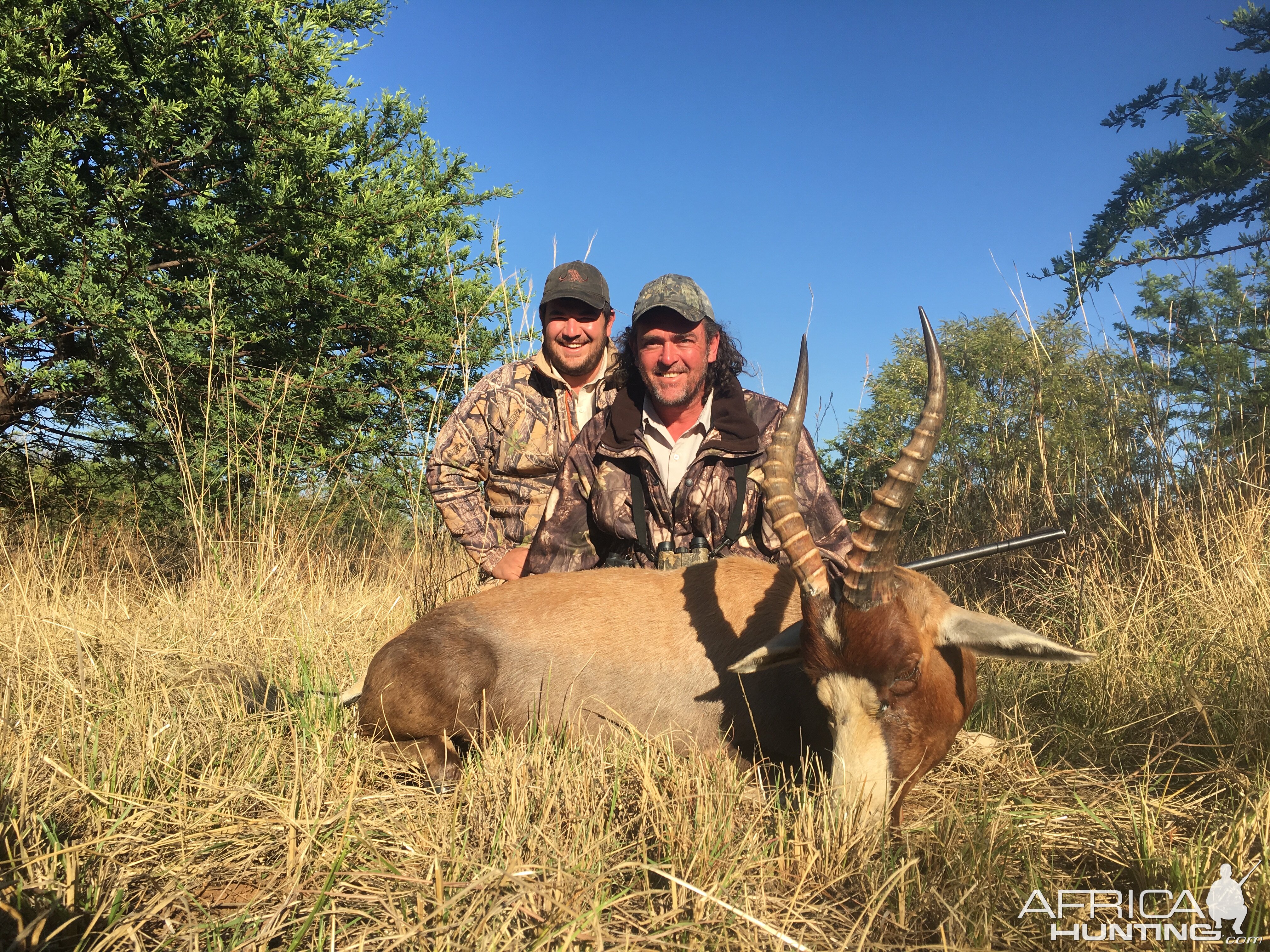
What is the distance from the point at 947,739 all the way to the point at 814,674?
64cm

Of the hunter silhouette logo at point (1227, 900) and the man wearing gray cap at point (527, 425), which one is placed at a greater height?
the man wearing gray cap at point (527, 425)

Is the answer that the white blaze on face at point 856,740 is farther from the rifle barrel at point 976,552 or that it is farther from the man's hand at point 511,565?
the man's hand at point 511,565

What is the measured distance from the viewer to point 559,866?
2.48m

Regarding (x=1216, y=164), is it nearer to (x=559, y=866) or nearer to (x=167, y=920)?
(x=559, y=866)

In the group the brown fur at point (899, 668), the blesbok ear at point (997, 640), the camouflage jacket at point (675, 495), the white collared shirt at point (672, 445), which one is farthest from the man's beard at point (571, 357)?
the blesbok ear at point (997, 640)

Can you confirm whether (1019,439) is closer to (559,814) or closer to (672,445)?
(672,445)

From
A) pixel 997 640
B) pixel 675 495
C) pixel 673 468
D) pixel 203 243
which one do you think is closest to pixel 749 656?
pixel 997 640

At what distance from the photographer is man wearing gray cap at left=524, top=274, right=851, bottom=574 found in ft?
17.1

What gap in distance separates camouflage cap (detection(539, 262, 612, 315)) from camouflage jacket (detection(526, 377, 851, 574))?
3.73 ft

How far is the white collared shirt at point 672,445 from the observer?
5.48 meters

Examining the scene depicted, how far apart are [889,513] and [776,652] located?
2.55 ft

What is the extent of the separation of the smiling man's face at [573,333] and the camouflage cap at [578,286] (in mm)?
62

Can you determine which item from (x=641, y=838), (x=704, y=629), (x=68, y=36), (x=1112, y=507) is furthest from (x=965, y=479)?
(x=68, y=36)

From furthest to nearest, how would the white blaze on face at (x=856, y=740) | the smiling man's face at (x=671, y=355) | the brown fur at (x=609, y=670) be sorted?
the smiling man's face at (x=671, y=355)
the brown fur at (x=609, y=670)
the white blaze on face at (x=856, y=740)
